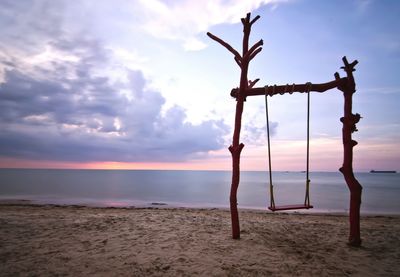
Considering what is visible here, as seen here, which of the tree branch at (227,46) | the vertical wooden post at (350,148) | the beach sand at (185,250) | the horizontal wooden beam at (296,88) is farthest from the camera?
the tree branch at (227,46)

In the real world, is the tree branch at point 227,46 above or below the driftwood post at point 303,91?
above

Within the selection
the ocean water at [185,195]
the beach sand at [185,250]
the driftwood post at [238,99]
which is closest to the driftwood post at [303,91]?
the driftwood post at [238,99]

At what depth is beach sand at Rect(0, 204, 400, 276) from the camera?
489 centimetres

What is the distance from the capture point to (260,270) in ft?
15.9

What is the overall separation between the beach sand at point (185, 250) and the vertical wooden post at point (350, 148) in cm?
57

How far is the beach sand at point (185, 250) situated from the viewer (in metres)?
4.89

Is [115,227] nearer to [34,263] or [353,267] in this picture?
[34,263]

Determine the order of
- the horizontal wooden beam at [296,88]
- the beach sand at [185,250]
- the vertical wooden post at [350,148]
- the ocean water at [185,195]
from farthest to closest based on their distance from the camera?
the ocean water at [185,195], the horizontal wooden beam at [296,88], the vertical wooden post at [350,148], the beach sand at [185,250]

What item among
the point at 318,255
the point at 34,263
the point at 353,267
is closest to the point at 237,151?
the point at 318,255

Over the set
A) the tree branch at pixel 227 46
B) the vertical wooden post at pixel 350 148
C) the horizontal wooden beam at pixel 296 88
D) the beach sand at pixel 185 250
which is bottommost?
the beach sand at pixel 185 250

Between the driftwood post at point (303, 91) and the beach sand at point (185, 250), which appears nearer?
the beach sand at point (185, 250)

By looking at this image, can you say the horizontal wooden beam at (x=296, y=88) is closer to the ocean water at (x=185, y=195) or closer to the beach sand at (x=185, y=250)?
the beach sand at (x=185, y=250)

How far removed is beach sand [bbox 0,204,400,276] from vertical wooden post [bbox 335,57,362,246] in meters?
0.57

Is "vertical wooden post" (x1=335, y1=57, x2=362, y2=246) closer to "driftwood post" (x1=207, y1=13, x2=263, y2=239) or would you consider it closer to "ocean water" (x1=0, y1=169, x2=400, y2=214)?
"driftwood post" (x1=207, y1=13, x2=263, y2=239)
